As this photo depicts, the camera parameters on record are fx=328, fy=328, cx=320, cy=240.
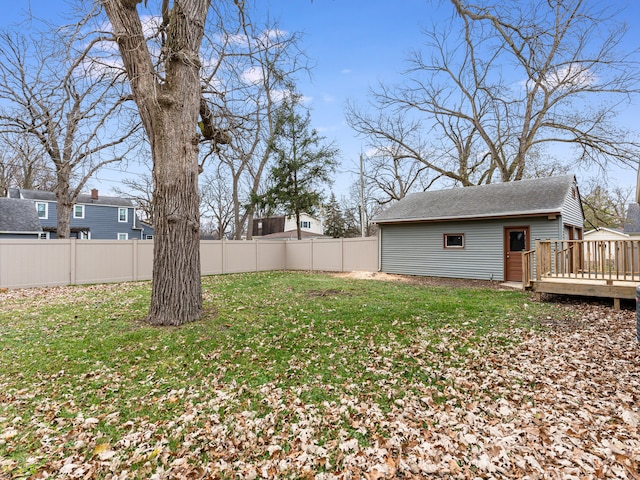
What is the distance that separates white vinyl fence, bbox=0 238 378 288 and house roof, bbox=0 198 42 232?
8.10 metres

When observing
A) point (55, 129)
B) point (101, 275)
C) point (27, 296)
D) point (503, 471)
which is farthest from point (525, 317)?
point (101, 275)

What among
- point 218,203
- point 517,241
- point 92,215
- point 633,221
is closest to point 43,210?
point 92,215

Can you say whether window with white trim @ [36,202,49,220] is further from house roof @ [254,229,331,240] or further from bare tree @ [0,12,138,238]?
bare tree @ [0,12,138,238]

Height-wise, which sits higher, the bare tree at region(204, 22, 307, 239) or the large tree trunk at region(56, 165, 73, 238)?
the bare tree at region(204, 22, 307, 239)

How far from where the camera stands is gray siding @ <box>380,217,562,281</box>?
1082cm

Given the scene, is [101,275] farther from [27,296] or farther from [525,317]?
[525,317]

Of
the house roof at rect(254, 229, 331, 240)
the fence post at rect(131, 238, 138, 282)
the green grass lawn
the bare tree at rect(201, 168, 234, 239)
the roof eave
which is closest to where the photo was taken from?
the green grass lawn

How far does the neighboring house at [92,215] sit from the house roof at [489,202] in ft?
72.4

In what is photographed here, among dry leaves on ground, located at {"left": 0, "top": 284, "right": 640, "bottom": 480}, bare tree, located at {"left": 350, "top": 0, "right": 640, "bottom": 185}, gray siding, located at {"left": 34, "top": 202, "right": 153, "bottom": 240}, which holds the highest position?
bare tree, located at {"left": 350, "top": 0, "right": 640, "bottom": 185}

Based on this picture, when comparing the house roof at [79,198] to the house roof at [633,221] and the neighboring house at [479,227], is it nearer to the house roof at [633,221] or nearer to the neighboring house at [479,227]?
the neighboring house at [479,227]

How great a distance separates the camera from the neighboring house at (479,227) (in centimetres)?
1050

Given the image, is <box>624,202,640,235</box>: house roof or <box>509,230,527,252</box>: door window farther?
<box>624,202,640,235</box>: house roof

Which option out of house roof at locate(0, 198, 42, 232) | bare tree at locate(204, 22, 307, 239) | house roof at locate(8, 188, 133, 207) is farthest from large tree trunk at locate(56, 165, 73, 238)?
house roof at locate(8, 188, 133, 207)

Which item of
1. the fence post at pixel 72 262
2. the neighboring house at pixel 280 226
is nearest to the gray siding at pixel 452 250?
the fence post at pixel 72 262
